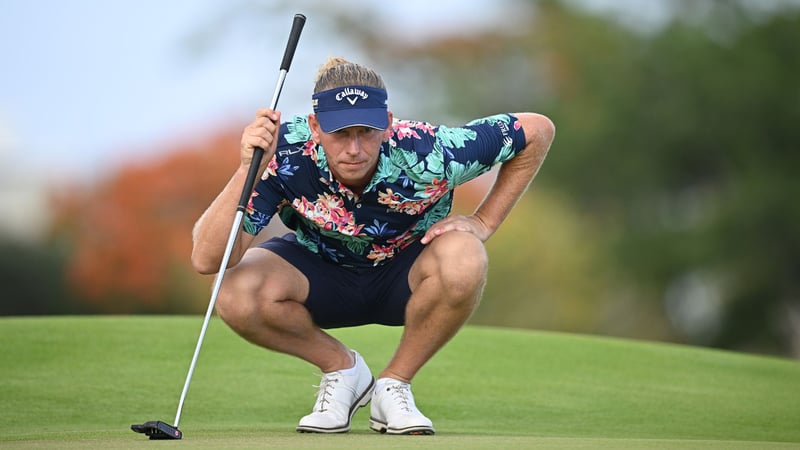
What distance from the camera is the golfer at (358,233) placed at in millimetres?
3877

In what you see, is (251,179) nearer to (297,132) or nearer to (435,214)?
(297,132)

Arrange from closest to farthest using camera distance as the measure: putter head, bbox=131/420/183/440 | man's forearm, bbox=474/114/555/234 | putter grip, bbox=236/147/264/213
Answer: putter head, bbox=131/420/183/440, putter grip, bbox=236/147/264/213, man's forearm, bbox=474/114/555/234

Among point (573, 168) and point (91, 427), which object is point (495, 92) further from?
point (91, 427)

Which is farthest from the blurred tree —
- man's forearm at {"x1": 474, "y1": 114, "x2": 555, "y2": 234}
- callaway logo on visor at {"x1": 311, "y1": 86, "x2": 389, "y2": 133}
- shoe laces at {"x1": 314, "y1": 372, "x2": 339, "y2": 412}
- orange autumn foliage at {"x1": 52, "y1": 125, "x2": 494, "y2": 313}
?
callaway logo on visor at {"x1": 311, "y1": 86, "x2": 389, "y2": 133}

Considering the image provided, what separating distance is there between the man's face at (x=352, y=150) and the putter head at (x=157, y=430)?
0.88 metres

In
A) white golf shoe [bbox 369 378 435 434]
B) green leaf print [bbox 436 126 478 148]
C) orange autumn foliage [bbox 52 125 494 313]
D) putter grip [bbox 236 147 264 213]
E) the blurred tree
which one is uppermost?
the blurred tree

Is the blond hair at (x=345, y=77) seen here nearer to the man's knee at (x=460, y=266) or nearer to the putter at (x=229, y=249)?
the putter at (x=229, y=249)

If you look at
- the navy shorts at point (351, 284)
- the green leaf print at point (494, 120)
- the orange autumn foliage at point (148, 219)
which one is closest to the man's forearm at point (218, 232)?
the navy shorts at point (351, 284)

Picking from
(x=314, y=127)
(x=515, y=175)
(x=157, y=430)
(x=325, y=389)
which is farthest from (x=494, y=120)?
(x=157, y=430)

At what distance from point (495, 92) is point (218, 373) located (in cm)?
2094

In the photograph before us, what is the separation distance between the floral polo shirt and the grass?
2.11 feet

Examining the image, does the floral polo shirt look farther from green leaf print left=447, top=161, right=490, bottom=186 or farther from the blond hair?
the blond hair

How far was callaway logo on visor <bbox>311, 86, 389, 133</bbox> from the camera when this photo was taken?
3.80 m

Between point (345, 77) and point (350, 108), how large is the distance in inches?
6.2
